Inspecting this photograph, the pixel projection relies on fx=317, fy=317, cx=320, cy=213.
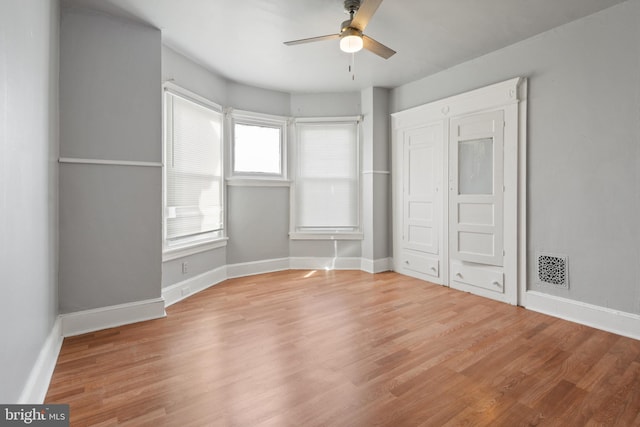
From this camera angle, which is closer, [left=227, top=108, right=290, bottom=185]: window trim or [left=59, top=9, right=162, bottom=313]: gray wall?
[left=59, top=9, right=162, bottom=313]: gray wall

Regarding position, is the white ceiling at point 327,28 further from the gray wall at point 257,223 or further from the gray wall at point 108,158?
the gray wall at point 257,223

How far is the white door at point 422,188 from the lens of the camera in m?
4.26

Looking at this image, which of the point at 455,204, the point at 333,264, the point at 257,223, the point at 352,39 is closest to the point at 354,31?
the point at 352,39

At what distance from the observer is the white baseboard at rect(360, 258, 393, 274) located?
4.80 metres

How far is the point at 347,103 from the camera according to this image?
5020 mm

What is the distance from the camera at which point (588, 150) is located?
2.88 metres

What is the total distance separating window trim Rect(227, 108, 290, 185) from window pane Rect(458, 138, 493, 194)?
2515 mm

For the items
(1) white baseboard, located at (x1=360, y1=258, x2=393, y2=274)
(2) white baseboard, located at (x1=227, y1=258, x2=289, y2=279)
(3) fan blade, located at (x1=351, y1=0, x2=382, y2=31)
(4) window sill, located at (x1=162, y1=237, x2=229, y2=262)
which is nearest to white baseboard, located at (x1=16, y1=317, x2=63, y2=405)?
(4) window sill, located at (x1=162, y1=237, x2=229, y2=262)

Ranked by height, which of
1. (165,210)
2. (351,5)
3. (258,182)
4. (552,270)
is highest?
(351,5)

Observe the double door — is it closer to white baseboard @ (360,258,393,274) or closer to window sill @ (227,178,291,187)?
white baseboard @ (360,258,393,274)

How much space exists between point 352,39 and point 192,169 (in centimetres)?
238

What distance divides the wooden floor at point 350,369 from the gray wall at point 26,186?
457 millimetres
